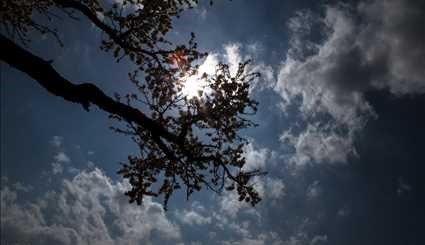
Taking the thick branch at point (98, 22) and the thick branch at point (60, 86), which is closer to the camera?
the thick branch at point (60, 86)

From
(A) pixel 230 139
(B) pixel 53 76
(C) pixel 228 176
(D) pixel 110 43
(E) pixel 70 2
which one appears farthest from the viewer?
(D) pixel 110 43

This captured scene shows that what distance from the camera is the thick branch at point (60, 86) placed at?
7.10 metres

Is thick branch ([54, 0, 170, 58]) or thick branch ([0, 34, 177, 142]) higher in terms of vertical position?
thick branch ([54, 0, 170, 58])

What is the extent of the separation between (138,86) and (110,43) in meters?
2.60

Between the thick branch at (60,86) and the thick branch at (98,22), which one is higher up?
the thick branch at (98,22)

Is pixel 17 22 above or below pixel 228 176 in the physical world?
above

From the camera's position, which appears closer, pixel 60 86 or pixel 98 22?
pixel 60 86

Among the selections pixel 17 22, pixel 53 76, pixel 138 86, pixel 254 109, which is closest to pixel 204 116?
pixel 254 109

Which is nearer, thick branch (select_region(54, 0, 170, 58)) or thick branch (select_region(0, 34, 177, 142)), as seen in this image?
thick branch (select_region(0, 34, 177, 142))

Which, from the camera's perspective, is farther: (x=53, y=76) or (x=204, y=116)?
(x=204, y=116)

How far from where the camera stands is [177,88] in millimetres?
12609

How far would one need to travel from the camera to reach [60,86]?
7.74 meters

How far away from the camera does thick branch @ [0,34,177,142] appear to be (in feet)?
23.3

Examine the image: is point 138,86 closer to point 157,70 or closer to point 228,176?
point 157,70
